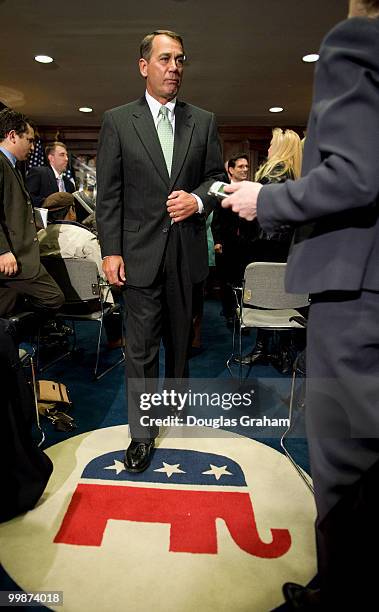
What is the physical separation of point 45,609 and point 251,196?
1434 mm

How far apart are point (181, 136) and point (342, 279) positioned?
1.34 m

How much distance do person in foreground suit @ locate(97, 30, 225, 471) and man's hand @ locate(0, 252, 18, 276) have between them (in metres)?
1.06

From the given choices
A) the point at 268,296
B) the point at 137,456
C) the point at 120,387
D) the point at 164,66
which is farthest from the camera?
the point at 120,387

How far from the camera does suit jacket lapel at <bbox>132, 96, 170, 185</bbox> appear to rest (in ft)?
6.57

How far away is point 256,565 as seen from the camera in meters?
1.60

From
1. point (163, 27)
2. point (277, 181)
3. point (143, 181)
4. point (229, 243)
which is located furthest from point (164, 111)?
point (163, 27)

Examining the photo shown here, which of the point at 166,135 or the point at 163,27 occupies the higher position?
the point at 163,27

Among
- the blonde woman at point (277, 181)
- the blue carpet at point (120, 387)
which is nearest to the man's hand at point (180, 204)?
the blonde woman at point (277, 181)

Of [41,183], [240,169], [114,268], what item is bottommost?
[114,268]

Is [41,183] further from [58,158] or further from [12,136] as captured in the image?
[12,136]

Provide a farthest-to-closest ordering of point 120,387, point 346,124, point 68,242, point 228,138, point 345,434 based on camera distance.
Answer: point 228,138, point 68,242, point 120,387, point 345,434, point 346,124

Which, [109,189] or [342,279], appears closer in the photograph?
[342,279]

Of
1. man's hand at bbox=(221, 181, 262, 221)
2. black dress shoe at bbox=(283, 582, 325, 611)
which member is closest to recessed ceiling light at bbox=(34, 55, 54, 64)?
man's hand at bbox=(221, 181, 262, 221)

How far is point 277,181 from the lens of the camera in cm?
291
